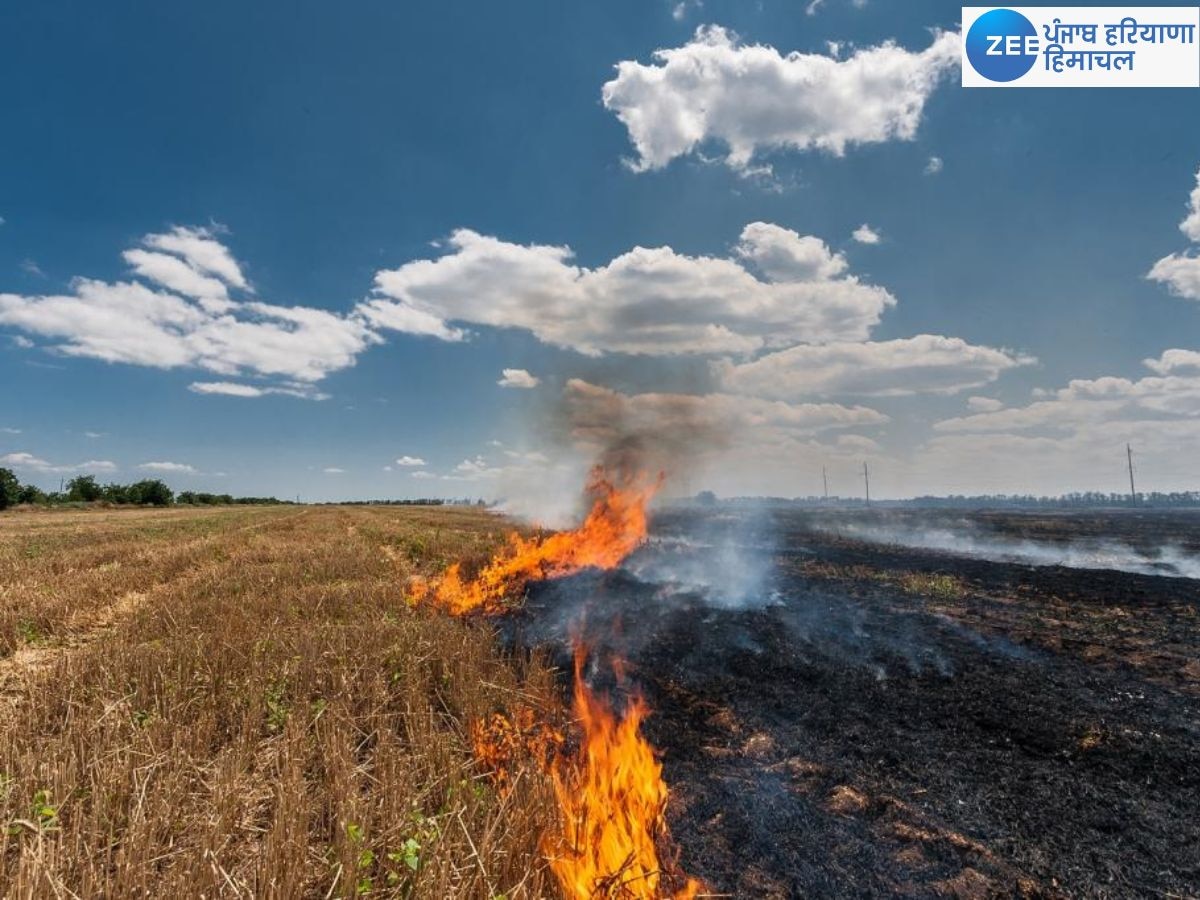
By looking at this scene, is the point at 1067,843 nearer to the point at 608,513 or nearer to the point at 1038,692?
the point at 1038,692

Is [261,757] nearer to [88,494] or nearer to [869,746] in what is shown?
[869,746]

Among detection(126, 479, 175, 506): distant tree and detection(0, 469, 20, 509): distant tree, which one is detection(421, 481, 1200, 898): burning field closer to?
detection(0, 469, 20, 509): distant tree

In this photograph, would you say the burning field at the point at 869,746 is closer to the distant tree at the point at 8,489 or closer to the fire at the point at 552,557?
the fire at the point at 552,557

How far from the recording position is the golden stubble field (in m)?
4.01

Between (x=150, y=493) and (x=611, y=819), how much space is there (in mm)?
123626

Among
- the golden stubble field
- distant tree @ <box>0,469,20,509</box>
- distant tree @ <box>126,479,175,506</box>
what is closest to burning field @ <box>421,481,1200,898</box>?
the golden stubble field

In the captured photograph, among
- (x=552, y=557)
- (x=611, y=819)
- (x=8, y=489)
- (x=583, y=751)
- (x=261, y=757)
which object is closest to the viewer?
(x=611, y=819)

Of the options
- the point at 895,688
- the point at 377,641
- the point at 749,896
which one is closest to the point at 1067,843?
the point at 749,896

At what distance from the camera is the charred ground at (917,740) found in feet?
16.5

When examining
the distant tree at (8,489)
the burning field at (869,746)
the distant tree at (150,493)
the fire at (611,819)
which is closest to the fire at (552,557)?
the burning field at (869,746)

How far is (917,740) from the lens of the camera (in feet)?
24.3

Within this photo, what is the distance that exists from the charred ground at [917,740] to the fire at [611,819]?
11.7 inches

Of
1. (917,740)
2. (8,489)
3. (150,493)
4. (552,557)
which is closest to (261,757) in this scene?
(917,740)

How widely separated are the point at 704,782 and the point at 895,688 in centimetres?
463
